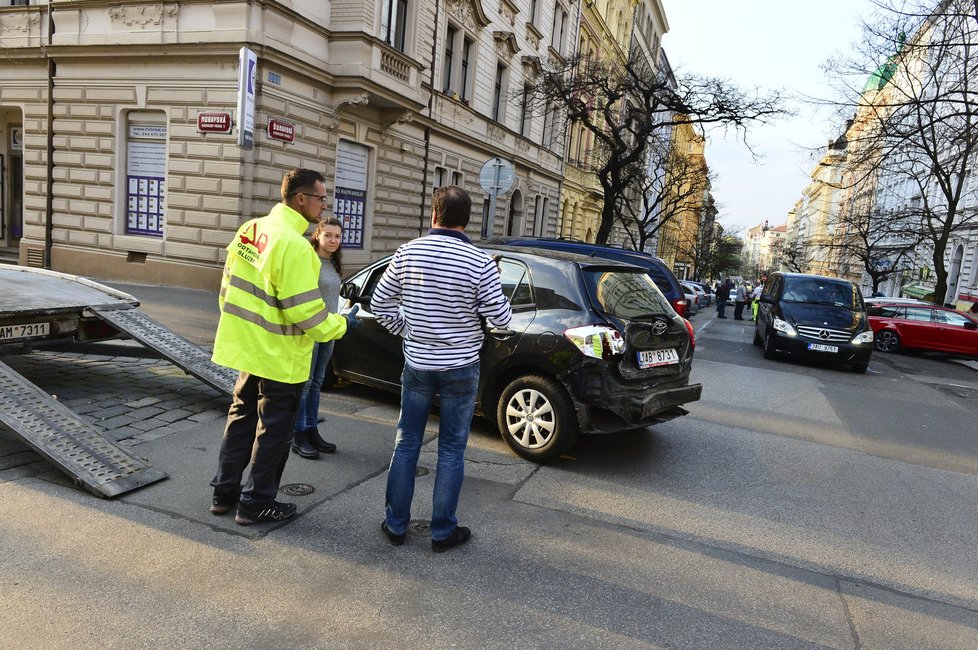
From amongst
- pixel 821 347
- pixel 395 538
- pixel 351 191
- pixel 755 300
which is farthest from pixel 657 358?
pixel 755 300

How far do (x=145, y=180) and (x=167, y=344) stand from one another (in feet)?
33.4

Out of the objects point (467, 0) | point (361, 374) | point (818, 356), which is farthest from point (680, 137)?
point (361, 374)

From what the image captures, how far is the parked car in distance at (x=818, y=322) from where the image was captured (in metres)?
12.2

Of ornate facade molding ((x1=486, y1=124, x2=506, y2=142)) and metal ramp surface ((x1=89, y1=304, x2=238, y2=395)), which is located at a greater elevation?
ornate facade molding ((x1=486, y1=124, x2=506, y2=142))

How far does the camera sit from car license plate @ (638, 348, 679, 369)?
17.3ft

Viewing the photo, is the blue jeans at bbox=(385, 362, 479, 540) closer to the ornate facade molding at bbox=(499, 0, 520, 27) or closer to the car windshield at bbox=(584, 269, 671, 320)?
the car windshield at bbox=(584, 269, 671, 320)

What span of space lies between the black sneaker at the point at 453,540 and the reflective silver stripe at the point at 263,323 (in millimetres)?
1317

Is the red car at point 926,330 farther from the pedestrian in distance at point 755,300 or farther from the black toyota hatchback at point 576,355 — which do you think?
the black toyota hatchback at point 576,355

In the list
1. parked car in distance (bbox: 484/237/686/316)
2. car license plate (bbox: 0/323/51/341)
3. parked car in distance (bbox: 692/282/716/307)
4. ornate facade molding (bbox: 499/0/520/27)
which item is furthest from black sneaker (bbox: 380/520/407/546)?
parked car in distance (bbox: 692/282/716/307)

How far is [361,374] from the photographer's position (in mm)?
6391

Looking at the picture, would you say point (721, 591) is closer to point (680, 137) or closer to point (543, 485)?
point (543, 485)

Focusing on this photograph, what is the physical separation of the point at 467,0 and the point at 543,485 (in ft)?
66.2

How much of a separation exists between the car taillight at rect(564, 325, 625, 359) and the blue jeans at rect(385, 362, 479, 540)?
5.40 ft

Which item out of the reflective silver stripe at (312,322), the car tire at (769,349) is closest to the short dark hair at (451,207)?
the reflective silver stripe at (312,322)
